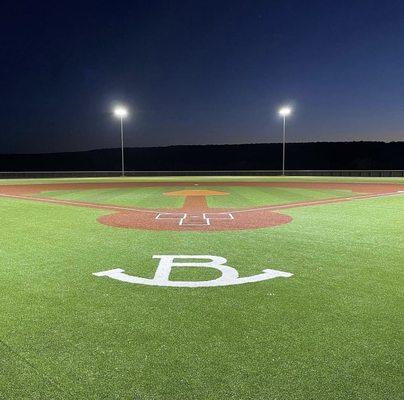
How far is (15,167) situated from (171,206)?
81610 millimetres

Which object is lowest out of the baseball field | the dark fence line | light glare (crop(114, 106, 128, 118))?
the baseball field

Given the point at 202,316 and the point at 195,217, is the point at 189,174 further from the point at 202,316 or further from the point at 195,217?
the point at 202,316

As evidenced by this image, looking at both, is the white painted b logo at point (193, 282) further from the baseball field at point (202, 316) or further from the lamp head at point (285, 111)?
the lamp head at point (285, 111)

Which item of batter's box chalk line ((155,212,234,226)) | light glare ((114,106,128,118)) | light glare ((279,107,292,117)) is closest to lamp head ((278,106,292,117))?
light glare ((279,107,292,117))

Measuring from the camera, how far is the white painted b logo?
536 cm

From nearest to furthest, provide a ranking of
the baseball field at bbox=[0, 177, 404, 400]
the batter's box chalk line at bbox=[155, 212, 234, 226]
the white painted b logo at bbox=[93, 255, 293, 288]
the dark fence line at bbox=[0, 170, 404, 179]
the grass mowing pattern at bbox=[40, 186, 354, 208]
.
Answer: the baseball field at bbox=[0, 177, 404, 400], the white painted b logo at bbox=[93, 255, 293, 288], the batter's box chalk line at bbox=[155, 212, 234, 226], the grass mowing pattern at bbox=[40, 186, 354, 208], the dark fence line at bbox=[0, 170, 404, 179]

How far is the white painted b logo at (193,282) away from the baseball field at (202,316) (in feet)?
0.09

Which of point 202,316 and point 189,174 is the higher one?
point 189,174

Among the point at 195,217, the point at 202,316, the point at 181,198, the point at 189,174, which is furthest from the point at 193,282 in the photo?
the point at 189,174

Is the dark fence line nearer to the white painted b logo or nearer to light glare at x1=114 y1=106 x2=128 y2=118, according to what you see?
light glare at x1=114 y1=106 x2=128 y2=118

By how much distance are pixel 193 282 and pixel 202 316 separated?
120 cm

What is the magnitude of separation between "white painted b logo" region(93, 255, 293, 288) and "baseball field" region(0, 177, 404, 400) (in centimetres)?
3

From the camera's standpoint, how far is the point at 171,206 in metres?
15.1

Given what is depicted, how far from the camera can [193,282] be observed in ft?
17.7
